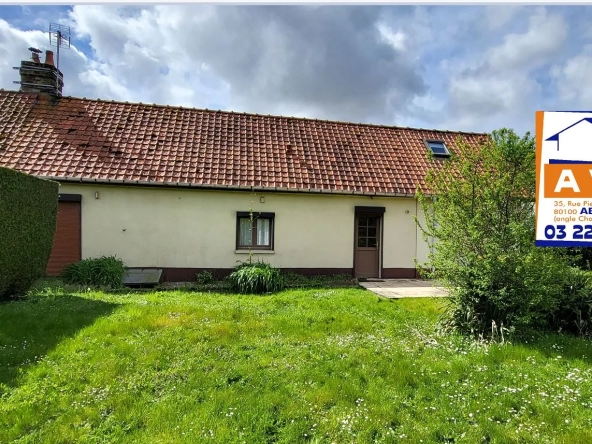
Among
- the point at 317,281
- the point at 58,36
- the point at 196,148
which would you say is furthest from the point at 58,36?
the point at 317,281

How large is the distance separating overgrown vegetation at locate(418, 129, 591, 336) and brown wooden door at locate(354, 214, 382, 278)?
543cm

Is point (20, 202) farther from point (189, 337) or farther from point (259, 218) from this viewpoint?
point (259, 218)

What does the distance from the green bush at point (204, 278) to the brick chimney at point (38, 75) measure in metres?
8.23

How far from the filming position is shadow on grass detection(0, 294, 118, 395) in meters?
4.28

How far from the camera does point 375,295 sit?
864 centimetres

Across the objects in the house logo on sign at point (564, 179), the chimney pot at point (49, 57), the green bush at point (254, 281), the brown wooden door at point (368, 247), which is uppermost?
the chimney pot at point (49, 57)

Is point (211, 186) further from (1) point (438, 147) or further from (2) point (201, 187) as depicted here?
(1) point (438, 147)

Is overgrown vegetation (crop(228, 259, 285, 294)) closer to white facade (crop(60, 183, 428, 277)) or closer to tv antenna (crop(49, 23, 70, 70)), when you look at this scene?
white facade (crop(60, 183, 428, 277))

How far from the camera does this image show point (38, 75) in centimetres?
1227

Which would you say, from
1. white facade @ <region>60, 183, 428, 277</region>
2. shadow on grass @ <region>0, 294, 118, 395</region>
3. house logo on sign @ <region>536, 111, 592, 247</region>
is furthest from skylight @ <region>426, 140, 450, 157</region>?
shadow on grass @ <region>0, 294, 118, 395</region>

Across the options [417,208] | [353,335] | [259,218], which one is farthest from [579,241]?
[259,218]

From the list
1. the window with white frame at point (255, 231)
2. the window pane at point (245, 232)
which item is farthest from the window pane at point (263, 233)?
the window pane at point (245, 232)

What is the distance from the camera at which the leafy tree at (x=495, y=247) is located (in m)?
5.32

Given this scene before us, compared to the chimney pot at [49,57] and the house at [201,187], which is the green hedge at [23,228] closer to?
the house at [201,187]
